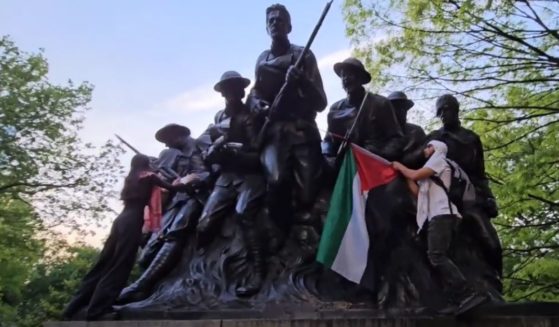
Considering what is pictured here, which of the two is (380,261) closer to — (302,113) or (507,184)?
(302,113)

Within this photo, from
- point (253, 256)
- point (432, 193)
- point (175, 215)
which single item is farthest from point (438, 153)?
point (175, 215)

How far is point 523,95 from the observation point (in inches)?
465

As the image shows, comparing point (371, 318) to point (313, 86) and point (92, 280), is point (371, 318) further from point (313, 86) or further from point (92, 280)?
point (92, 280)

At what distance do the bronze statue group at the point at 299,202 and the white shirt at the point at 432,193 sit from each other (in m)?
0.01

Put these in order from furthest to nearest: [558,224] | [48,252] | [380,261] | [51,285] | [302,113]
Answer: [51,285]
[48,252]
[558,224]
[302,113]
[380,261]

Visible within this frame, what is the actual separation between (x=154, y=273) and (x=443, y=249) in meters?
3.32

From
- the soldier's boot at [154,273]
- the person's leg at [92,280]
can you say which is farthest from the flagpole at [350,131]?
the person's leg at [92,280]

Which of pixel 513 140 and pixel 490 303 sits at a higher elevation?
pixel 513 140

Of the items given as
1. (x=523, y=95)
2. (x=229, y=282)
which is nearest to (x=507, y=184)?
(x=523, y=95)

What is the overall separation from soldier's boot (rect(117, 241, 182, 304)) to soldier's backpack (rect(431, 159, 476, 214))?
10.5 feet

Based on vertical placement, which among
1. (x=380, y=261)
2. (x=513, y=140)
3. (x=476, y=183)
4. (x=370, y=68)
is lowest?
(x=380, y=261)

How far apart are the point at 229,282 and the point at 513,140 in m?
6.67

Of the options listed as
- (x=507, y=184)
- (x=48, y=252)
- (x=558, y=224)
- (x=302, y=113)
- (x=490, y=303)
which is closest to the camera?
(x=490, y=303)

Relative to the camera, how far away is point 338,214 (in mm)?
6910
